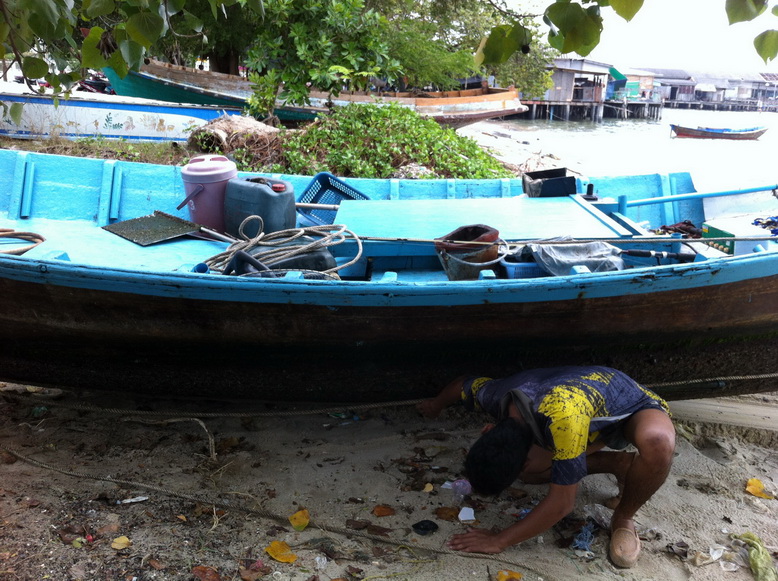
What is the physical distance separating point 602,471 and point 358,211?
82.6 inches

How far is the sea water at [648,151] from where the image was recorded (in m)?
17.0

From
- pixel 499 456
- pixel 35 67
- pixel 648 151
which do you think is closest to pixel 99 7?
pixel 35 67

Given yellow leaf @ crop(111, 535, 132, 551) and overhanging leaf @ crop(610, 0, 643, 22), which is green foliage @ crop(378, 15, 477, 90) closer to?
yellow leaf @ crop(111, 535, 132, 551)

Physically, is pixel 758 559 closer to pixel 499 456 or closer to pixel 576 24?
pixel 499 456

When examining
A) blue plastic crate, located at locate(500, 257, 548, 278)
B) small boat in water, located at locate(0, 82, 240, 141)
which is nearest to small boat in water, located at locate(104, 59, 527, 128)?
small boat in water, located at locate(0, 82, 240, 141)

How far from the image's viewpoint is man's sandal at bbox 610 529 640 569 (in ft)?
8.60

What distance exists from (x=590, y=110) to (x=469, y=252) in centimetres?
3931

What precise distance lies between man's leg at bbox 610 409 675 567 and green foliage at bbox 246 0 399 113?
7.56m

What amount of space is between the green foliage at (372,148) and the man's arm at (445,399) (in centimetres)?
487

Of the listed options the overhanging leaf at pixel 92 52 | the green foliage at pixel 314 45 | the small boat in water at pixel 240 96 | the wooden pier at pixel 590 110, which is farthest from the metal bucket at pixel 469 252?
the wooden pier at pixel 590 110

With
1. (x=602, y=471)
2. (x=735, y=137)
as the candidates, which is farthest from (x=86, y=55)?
(x=735, y=137)

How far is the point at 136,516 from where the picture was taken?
281cm

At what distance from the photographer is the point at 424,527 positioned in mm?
2824

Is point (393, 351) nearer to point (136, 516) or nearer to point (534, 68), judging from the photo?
point (136, 516)
